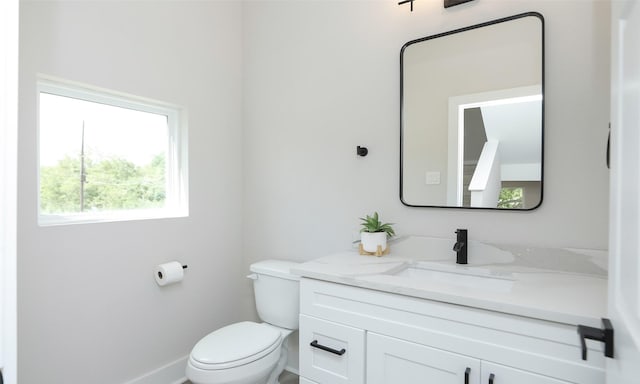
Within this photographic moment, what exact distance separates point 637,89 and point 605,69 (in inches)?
40.6

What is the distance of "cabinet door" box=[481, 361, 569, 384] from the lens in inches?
40.6

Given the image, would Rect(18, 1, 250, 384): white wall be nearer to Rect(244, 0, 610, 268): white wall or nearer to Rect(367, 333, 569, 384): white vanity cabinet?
Rect(244, 0, 610, 268): white wall

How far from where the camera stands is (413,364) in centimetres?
125

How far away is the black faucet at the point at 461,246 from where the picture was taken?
1589 mm

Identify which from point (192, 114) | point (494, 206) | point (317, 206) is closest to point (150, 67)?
point (192, 114)

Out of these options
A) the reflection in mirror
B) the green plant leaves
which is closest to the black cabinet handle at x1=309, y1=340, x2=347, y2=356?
the green plant leaves

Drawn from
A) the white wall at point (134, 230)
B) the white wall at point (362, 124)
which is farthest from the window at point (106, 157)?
the white wall at point (362, 124)

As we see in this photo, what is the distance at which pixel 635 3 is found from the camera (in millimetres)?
620

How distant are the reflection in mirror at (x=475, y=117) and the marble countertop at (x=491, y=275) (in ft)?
0.75

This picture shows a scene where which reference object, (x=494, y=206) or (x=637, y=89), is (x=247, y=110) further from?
(x=637, y=89)

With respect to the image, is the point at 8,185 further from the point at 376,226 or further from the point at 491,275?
the point at 491,275

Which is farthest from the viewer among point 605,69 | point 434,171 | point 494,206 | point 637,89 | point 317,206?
point 317,206

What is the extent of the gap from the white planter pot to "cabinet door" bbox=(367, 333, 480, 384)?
20.9 inches

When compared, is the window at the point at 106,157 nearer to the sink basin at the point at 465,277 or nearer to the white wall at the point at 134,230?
the white wall at the point at 134,230
